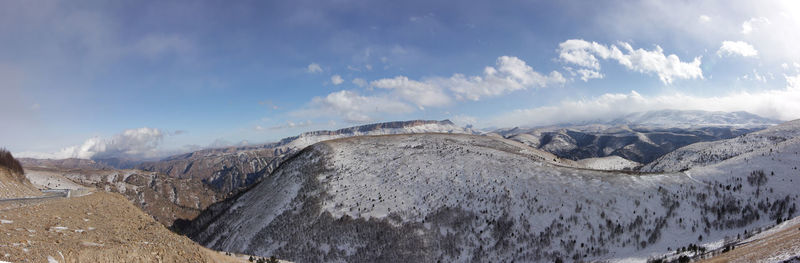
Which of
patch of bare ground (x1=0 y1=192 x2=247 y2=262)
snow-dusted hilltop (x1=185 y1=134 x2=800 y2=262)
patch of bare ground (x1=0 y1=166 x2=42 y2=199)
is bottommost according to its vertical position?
snow-dusted hilltop (x1=185 y1=134 x2=800 y2=262)

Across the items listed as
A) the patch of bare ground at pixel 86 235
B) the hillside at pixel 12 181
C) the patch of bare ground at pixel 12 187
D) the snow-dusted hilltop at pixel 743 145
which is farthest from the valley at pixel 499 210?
the snow-dusted hilltop at pixel 743 145

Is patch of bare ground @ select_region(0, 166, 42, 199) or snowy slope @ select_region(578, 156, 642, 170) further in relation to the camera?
snowy slope @ select_region(578, 156, 642, 170)

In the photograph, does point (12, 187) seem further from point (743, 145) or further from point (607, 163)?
point (607, 163)

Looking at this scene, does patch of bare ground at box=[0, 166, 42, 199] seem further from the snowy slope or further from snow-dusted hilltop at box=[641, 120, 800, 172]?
→ the snowy slope

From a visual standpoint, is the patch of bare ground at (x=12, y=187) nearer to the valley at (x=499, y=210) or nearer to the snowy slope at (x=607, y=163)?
the valley at (x=499, y=210)

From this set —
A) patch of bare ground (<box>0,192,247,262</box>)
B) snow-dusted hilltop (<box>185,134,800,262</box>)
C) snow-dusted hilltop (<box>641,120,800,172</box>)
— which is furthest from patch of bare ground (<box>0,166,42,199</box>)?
snow-dusted hilltop (<box>641,120,800,172</box>)
